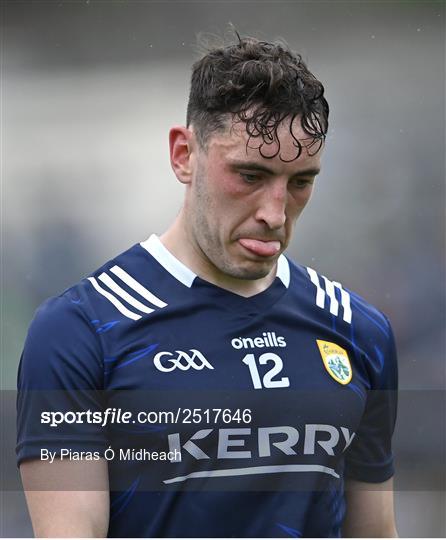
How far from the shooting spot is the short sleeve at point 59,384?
6.68ft

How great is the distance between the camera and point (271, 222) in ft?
6.95

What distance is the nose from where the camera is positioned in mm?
2119

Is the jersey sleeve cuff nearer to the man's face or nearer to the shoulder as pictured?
the shoulder

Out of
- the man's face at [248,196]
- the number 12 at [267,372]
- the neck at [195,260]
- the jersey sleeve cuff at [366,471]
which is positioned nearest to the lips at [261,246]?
the man's face at [248,196]

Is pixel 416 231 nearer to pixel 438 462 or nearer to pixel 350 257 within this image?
pixel 350 257

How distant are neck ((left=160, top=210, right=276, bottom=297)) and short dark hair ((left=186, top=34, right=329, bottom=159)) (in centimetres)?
24

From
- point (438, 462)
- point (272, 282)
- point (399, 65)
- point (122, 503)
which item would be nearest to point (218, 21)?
point (399, 65)

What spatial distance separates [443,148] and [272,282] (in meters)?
4.05

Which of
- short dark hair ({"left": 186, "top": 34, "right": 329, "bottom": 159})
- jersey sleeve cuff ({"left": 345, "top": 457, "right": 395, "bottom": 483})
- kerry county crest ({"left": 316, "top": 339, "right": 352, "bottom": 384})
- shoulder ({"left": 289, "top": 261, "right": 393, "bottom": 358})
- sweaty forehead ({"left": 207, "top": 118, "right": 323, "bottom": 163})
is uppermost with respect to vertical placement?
short dark hair ({"left": 186, "top": 34, "right": 329, "bottom": 159})

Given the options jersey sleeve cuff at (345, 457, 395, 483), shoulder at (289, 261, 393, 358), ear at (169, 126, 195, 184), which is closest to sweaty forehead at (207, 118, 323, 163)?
ear at (169, 126, 195, 184)

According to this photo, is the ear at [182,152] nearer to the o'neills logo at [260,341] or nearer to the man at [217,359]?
the man at [217,359]

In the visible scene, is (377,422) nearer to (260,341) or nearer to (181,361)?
(260,341)

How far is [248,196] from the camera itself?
2.14 metres

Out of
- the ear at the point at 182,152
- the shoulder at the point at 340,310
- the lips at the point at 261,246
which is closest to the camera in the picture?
the lips at the point at 261,246
